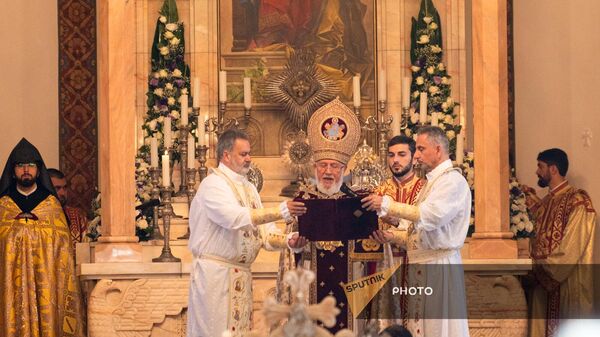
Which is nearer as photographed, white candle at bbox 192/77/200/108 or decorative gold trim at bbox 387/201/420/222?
decorative gold trim at bbox 387/201/420/222

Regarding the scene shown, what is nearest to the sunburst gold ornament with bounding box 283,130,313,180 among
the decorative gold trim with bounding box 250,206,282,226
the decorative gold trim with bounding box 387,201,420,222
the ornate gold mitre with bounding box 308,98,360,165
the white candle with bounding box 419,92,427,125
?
the white candle with bounding box 419,92,427,125

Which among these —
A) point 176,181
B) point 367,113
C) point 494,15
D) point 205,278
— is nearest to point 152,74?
point 176,181

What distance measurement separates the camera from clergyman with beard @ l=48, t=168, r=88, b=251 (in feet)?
45.6

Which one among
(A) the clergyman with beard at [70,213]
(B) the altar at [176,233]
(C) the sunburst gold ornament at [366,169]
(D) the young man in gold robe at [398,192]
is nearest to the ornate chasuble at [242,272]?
(D) the young man in gold robe at [398,192]

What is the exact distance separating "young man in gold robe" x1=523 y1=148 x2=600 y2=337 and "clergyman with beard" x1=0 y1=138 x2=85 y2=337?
Answer: 150 inches

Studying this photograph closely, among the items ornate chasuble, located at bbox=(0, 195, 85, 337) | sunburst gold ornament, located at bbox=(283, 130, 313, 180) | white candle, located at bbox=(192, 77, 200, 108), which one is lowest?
ornate chasuble, located at bbox=(0, 195, 85, 337)

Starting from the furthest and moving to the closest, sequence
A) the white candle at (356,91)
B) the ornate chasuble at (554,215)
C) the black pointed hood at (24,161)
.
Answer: the ornate chasuble at (554,215), the white candle at (356,91), the black pointed hood at (24,161)

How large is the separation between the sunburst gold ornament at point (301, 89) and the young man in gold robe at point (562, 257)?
6.87ft

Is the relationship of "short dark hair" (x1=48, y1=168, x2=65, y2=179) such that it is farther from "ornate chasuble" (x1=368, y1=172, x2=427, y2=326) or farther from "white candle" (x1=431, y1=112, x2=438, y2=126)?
"ornate chasuble" (x1=368, y1=172, x2=427, y2=326)

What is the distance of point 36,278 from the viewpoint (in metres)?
12.8

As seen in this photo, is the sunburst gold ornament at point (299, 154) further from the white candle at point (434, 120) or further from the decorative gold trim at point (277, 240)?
the decorative gold trim at point (277, 240)

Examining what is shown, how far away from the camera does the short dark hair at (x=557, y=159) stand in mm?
13438

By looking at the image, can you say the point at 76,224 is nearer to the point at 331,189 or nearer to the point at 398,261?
the point at 398,261

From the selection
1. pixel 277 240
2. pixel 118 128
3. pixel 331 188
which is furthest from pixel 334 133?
pixel 118 128
